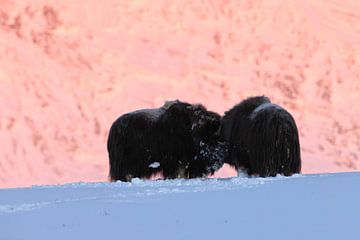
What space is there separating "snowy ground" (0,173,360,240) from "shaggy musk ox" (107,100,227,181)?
165 inches

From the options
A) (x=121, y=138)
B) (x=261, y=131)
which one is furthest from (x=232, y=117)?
(x=121, y=138)

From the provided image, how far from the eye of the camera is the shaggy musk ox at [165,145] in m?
12.4

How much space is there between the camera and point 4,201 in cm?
783

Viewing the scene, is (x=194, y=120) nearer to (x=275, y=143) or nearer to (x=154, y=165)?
(x=154, y=165)

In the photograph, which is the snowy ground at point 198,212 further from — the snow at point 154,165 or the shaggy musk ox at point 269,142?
the snow at point 154,165

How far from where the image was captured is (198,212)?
603cm

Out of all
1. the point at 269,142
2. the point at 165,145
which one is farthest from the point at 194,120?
the point at 269,142

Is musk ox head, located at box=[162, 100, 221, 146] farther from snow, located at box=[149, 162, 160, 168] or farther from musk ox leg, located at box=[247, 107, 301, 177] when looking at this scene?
musk ox leg, located at box=[247, 107, 301, 177]

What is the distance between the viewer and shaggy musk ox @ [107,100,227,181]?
1245 cm

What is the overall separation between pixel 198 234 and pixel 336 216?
113 cm

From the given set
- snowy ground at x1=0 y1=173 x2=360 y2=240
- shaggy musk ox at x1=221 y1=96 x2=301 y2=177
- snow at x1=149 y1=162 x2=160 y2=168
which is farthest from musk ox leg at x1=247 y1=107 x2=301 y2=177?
snowy ground at x1=0 y1=173 x2=360 y2=240

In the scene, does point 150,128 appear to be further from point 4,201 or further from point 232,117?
point 4,201

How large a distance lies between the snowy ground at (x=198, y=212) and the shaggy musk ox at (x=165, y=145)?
420 cm

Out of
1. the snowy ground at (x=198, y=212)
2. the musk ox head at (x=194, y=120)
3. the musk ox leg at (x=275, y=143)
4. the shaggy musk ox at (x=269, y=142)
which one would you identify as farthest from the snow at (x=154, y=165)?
the snowy ground at (x=198, y=212)
